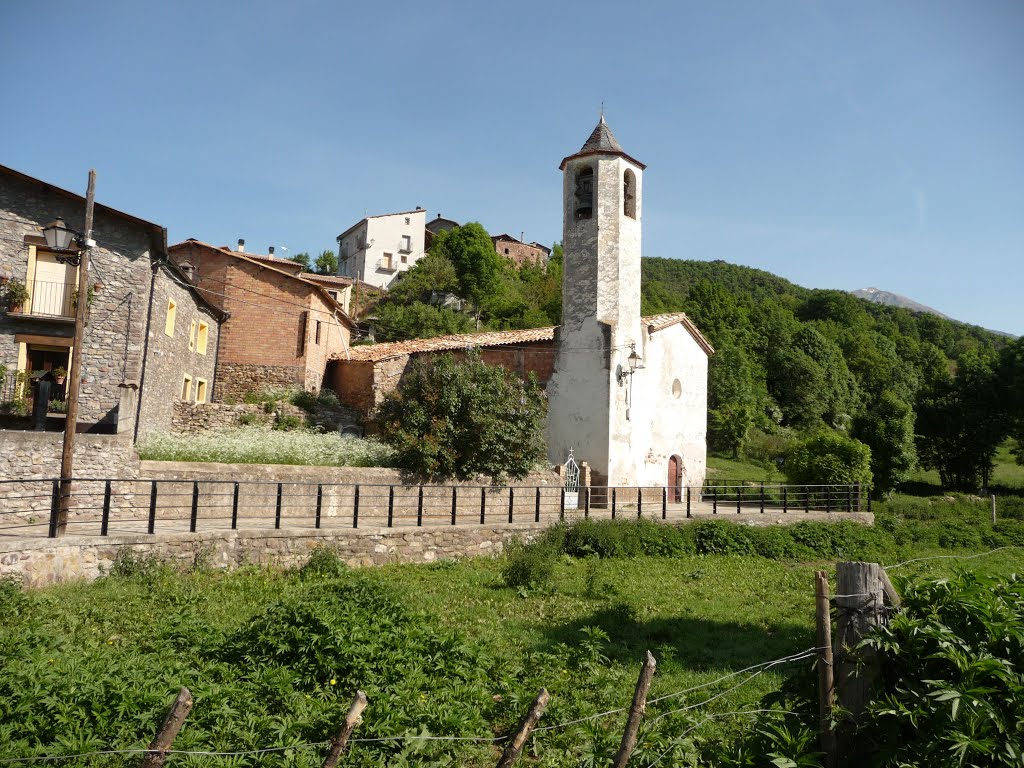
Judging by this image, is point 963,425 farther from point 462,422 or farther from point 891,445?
point 462,422

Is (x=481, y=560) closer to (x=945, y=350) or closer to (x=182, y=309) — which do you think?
(x=182, y=309)

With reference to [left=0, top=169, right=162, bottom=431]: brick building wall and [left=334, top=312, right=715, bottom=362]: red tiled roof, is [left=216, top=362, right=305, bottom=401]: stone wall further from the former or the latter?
[left=0, top=169, right=162, bottom=431]: brick building wall

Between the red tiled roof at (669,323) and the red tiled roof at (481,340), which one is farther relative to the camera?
the red tiled roof at (669,323)

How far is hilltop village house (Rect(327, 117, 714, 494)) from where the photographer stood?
22.1 metres

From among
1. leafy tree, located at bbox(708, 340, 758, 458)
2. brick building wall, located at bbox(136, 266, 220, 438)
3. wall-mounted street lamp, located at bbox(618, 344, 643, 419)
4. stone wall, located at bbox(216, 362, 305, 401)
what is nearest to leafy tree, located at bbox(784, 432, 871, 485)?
wall-mounted street lamp, located at bbox(618, 344, 643, 419)

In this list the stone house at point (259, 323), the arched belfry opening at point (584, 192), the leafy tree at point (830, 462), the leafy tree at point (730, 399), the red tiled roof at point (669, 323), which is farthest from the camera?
the leafy tree at point (730, 399)

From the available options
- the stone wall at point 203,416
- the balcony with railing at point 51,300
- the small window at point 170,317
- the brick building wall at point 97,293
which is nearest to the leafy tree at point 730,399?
the stone wall at point 203,416

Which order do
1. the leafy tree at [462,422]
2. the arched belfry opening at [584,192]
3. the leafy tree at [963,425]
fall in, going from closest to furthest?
the leafy tree at [462,422] → the arched belfry opening at [584,192] → the leafy tree at [963,425]

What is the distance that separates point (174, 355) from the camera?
65.2 ft

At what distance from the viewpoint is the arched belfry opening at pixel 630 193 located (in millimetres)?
23328

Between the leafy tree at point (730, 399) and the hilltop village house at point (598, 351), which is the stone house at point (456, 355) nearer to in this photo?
the hilltop village house at point (598, 351)

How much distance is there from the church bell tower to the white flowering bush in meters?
6.41

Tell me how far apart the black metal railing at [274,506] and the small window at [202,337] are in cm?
845

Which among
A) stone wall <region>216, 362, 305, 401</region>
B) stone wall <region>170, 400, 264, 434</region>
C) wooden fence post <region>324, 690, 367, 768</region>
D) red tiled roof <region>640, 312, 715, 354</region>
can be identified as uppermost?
red tiled roof <region>640, 312, 715, 354</region>
